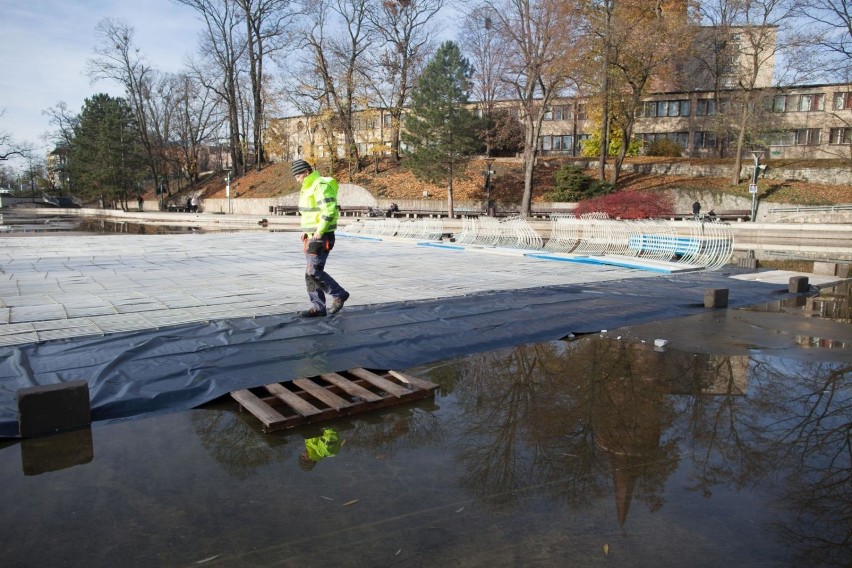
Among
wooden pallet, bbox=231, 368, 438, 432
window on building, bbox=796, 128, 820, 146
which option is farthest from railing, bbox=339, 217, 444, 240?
window on building, bbox=796, 128, 820, 146

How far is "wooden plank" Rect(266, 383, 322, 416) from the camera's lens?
4.57 metres

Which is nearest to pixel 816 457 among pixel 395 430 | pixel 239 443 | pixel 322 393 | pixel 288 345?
pixel 395 430

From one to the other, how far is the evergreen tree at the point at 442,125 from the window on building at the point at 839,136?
1255 inches

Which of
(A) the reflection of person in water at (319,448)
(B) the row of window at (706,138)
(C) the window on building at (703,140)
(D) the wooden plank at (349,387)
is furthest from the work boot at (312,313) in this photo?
(C) the window on building at (703,140)

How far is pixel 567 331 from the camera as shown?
7.55 meters

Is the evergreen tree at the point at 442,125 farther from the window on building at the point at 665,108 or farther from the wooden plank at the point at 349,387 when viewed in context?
the wooden plank at the point at 349,387

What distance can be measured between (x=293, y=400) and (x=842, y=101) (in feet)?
197

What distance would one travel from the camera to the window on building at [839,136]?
48.6 metres

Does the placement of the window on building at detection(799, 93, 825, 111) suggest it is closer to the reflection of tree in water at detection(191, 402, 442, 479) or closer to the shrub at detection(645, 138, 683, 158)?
the shrub at detection(645, 138, 683, 158)

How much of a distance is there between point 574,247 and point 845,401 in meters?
12.5

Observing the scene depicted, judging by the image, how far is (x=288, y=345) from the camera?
21.0 feet

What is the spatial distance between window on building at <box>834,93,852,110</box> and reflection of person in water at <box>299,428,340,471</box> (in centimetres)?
5890

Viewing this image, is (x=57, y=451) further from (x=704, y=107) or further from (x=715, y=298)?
(x=704, y=107)

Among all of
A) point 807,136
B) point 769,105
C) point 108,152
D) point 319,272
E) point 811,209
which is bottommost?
point 319,272
